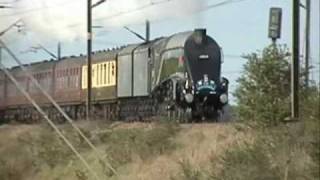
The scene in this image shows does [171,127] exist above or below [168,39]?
below

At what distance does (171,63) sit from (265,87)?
12.9m

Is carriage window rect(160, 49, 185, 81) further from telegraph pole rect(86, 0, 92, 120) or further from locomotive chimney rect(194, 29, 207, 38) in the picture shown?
telegraph pole rect(86, 0, 92, 120)

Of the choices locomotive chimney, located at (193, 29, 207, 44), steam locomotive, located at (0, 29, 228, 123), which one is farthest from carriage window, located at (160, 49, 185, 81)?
locomotive chimney, located at (193, 29, 207, 44)

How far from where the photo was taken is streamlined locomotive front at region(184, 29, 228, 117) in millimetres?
34406

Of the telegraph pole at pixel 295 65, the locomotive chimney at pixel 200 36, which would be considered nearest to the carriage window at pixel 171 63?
the locomotive chimney at pixel 200 36

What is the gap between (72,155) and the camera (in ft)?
103

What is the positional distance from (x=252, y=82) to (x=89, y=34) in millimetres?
17352

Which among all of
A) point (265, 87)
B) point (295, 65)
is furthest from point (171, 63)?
point (295, 65)

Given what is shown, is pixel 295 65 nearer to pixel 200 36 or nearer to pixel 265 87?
pixel 265 87

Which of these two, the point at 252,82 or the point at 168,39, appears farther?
the point at 168,39

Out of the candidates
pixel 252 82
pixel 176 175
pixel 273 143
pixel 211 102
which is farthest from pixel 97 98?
pixel 273 143

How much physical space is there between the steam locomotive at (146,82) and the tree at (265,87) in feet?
27.5

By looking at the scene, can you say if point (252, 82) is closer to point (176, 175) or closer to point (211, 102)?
point (176, 175)

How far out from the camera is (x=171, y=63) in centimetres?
3706
